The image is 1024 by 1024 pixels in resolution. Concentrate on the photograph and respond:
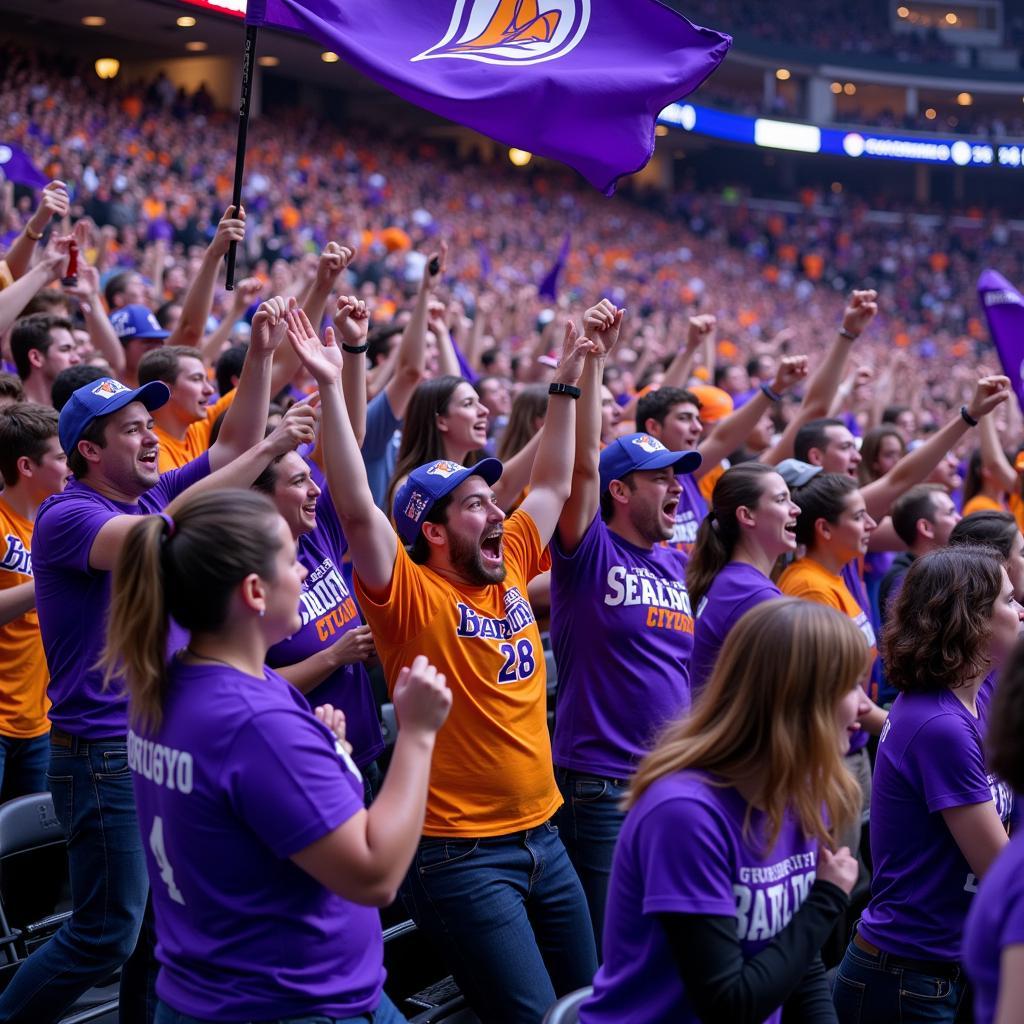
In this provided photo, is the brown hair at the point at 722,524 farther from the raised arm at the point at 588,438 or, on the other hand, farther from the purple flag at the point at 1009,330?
the purple flag at the point at 1009,330

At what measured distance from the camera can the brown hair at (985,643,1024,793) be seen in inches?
73.3

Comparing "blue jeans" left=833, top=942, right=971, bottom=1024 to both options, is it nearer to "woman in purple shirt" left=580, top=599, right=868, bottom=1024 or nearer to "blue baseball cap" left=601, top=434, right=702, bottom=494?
"woman in purple shirt" left=580, top=599, right=868, bottom=1024

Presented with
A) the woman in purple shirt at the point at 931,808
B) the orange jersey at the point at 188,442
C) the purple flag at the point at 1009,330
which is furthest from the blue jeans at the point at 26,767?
the purple flag at the point at 1009,330

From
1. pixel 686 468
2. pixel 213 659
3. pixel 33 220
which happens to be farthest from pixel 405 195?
pixel 213 659

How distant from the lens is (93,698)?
3508 millimetres

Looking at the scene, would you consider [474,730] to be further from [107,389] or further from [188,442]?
[188,442]

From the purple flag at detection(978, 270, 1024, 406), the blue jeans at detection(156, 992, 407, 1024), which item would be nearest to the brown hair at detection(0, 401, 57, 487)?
the blue jeans at detection(156, 992, 407, 1024)

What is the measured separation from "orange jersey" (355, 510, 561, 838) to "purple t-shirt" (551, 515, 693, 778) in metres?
0.43

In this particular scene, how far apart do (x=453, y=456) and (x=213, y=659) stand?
2.81 metres

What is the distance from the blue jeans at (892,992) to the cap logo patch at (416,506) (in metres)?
1.52

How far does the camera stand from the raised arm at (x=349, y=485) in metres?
3.27

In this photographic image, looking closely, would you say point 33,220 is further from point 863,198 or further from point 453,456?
point 863,198

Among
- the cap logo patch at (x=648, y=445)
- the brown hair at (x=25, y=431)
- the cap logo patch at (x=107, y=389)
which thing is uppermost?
the cap logo patch at (x=107, y=389)

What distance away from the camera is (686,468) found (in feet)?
14.3
